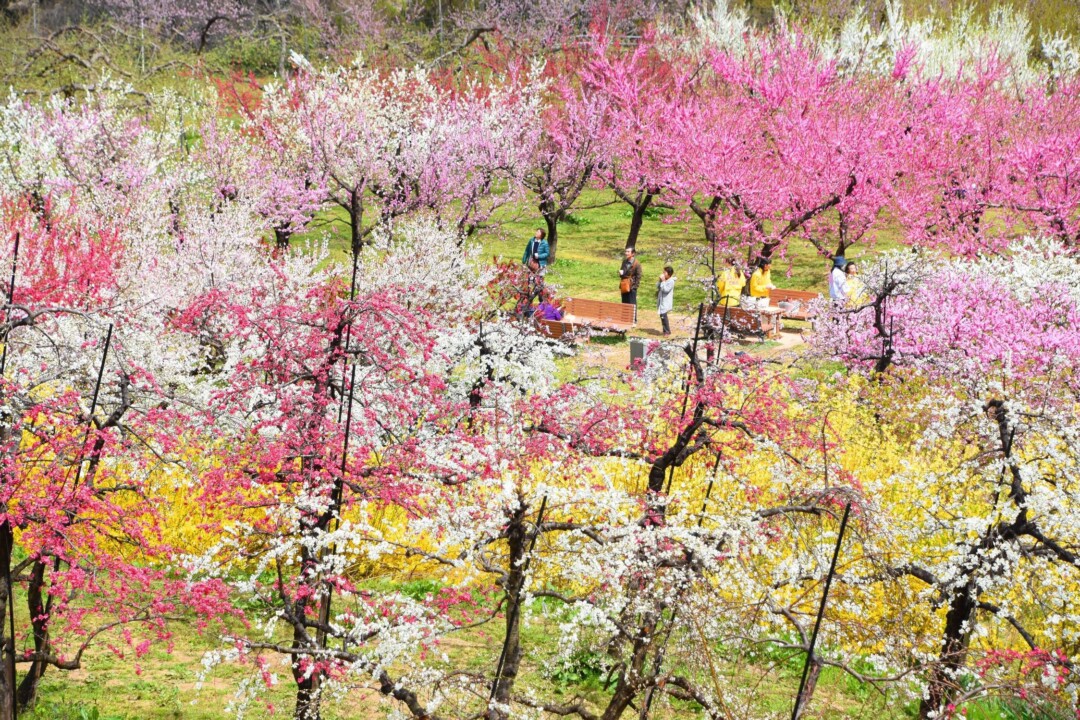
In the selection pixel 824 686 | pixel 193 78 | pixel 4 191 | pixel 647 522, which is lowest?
pixel 824 686

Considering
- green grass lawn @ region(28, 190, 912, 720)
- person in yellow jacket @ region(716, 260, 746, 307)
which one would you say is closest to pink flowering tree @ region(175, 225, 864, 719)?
green grass lawn @ region(28, 190, 912, 720)

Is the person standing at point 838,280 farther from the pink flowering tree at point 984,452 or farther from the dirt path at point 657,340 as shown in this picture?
the pink flowering tree at point 984,452

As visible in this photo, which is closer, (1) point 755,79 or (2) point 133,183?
(2) point 133,183

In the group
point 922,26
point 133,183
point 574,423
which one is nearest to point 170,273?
point 133,183

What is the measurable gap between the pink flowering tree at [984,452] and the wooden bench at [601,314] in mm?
3824

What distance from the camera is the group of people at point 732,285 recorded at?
621 inches

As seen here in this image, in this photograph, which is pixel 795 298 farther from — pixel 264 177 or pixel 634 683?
pixel 634 683

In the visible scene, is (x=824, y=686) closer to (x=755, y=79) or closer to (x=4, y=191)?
(x=4, y=191)

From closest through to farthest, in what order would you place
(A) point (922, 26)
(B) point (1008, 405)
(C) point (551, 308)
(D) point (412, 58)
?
(B) point (1008, 405) → (C) point (551, 308) → (A) point (922, 26) → (D) point (412, 58)

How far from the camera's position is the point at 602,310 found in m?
17.6

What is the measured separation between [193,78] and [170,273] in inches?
866

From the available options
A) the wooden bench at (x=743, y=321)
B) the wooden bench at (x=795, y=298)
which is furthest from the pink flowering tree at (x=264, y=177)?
the wooden bench at (x=795, y=298)

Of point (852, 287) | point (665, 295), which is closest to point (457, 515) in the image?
point (852, 287)

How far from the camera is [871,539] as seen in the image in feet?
20.1
